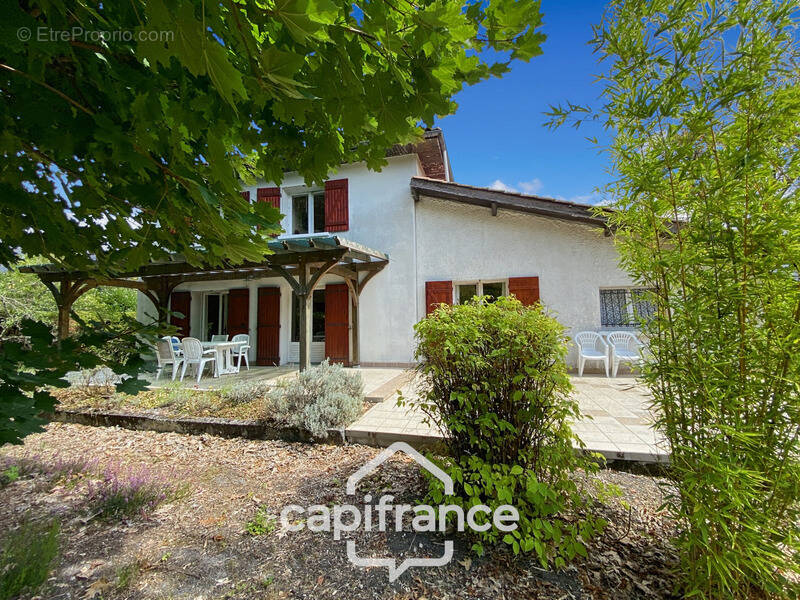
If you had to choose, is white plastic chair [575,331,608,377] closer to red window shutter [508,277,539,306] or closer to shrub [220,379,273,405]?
red window shutter [508,277,539,306]

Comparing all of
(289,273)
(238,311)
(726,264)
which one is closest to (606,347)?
(726,264)

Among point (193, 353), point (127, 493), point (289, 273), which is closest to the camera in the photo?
point (127, 493)

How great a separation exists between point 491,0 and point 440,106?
0.90ft

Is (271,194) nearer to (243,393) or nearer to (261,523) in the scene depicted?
(243,393)

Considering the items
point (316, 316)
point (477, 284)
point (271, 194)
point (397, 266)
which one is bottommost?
point (316, 316)

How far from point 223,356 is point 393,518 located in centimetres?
671

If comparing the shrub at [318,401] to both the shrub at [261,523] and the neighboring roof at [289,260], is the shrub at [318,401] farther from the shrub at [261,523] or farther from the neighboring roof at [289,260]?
the neighboring roof at [289,260]

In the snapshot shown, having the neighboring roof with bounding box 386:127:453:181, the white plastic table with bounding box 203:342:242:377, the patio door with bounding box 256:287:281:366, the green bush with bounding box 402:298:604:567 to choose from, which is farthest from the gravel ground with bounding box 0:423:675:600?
the neighboring roof with bounding box 386:127:453:181

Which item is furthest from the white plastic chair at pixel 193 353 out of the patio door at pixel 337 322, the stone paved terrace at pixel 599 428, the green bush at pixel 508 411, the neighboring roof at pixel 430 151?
the green bush at pixel 508 411

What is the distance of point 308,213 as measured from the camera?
910cm

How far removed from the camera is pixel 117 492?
7.76ft

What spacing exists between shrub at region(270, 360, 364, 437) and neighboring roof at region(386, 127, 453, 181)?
528 centimetres

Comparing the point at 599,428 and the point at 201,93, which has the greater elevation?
the point at 201,93

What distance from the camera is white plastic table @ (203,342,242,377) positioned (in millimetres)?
6984
